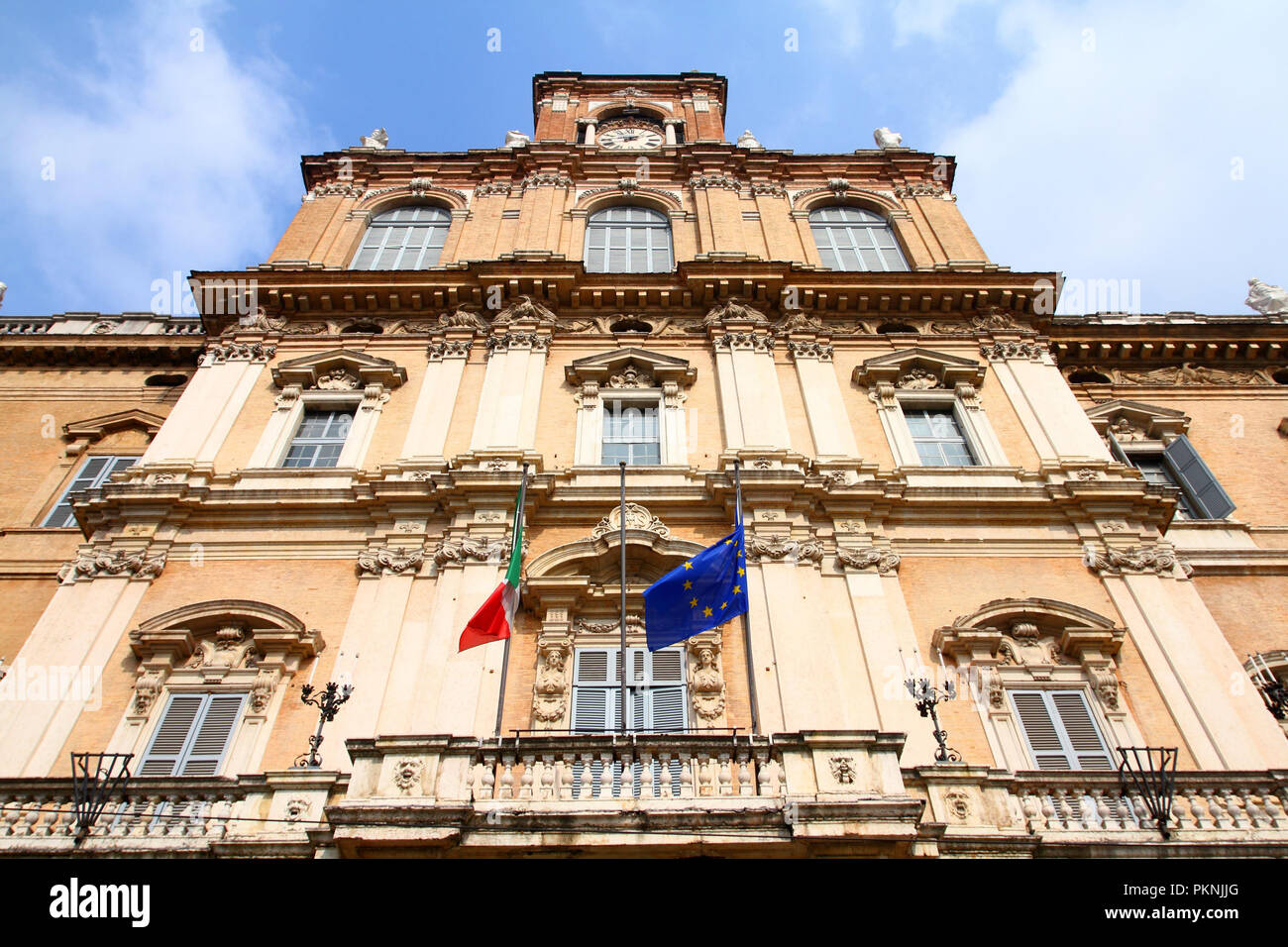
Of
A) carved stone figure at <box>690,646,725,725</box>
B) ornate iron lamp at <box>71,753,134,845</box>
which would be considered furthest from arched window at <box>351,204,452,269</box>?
ornate iron lamp at <box>71,753,134,845</box>

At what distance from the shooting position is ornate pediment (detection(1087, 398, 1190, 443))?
1883 cm

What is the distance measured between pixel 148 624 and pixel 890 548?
1006 centimetres

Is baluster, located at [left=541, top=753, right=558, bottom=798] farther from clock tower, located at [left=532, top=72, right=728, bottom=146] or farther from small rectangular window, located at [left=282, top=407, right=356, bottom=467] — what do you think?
clock tower, located at [left=532, top=72, right=728, bottom=146]

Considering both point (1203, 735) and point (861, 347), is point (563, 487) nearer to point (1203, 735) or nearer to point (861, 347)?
point (861, 347)

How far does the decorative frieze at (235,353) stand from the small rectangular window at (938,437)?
38.7 ft

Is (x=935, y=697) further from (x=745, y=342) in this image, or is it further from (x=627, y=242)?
(x=627, y=242)

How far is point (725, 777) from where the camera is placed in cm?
999

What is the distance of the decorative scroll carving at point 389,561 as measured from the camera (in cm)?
1394

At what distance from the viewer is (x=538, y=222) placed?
2223 cm

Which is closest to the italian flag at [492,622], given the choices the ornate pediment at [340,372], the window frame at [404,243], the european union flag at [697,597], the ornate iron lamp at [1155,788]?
the european union flag at [697,597]

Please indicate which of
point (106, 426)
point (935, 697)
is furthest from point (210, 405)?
point (935, 697)

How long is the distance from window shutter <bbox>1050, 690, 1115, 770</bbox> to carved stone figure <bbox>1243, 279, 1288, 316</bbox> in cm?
1456

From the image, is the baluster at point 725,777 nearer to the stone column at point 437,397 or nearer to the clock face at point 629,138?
the stone column at point 437,397
